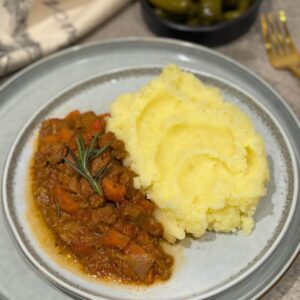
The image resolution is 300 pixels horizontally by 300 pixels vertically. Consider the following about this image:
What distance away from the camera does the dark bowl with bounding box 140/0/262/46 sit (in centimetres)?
479

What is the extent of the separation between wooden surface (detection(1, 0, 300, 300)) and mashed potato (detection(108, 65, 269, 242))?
1124 millimetres

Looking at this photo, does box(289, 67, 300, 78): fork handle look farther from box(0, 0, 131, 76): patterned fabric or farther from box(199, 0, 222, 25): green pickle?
box(0, 0, 131, 76): patterned fabric

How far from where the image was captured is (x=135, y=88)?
14.8 ft

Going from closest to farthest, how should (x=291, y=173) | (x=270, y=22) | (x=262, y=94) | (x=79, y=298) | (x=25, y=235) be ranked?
1. (x=79, y=298)
2. (x=25, y=235)
3. (x=291, y=173)
4. (x=262, y=94)
5. (x=270, y=22)

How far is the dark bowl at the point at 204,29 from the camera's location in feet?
15.7

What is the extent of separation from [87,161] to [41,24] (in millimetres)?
1963

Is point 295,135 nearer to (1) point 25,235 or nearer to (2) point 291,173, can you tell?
(2) point 291,173

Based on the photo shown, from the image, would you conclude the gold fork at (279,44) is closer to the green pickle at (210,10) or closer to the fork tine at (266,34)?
the fork tine at (266,34)

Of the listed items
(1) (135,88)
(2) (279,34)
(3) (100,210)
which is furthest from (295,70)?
(3) (100,210)

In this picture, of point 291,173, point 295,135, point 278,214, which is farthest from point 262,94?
point 278,214

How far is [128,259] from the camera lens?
3.40m

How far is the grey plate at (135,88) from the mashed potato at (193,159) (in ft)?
0.71

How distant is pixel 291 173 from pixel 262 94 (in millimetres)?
867

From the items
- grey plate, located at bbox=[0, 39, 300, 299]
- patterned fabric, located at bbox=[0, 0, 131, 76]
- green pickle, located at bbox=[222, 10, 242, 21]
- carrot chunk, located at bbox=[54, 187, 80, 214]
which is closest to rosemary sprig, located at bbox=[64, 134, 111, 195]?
carrot chunk, located at bbox=[54, 187, 80, 214]
